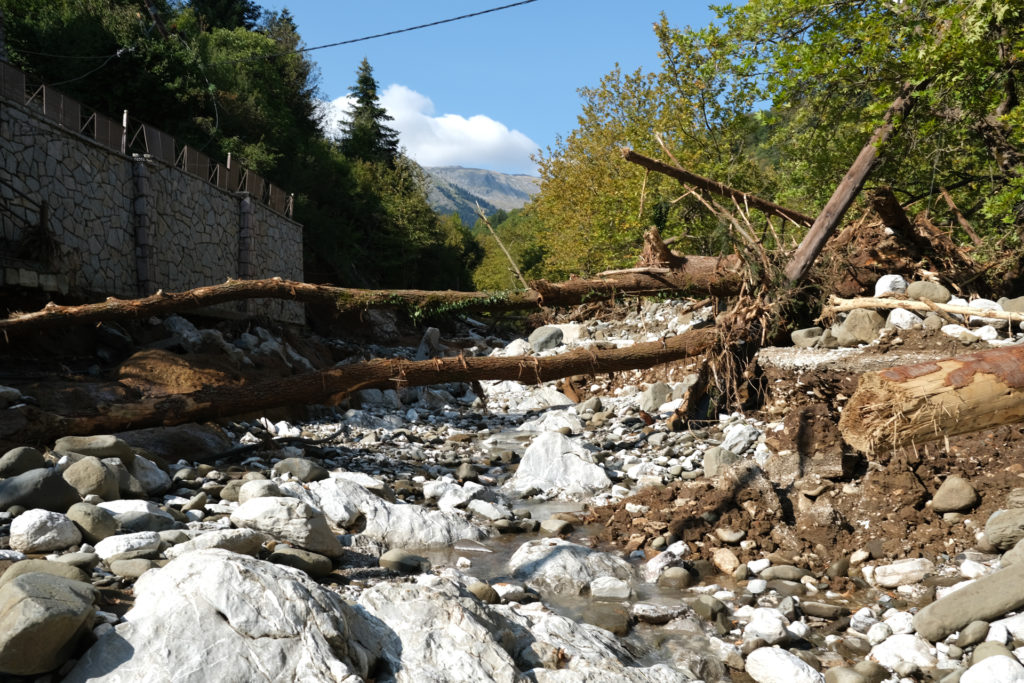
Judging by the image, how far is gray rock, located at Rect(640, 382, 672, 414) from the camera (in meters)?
11.0

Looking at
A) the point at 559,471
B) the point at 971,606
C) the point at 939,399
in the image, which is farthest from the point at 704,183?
the point at 971,606

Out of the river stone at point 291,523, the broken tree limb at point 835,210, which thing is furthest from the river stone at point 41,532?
the broken tree limb at point 835,210

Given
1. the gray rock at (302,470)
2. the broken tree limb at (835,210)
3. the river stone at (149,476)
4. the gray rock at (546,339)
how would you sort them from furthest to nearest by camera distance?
the gray rock at (546,339), the broken tree limb at (835,210), the gray rock at (302,470), the river stone at (149,476)

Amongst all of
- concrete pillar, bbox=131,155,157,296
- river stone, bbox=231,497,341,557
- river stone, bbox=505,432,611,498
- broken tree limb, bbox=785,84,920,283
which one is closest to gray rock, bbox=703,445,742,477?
river stone, bbox=505,432,611,498

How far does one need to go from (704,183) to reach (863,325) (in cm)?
273

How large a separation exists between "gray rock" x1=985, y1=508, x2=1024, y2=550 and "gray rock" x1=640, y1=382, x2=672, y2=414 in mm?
6087

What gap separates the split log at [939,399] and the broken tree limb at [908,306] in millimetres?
2948

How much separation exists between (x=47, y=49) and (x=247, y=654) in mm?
22576

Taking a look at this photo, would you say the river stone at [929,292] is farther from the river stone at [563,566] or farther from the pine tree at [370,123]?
the pine tree at [370,123]

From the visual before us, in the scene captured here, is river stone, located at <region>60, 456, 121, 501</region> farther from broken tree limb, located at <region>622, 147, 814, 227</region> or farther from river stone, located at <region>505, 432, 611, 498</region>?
broken tree limb, located at <region>622, 147, 814, 227</region>

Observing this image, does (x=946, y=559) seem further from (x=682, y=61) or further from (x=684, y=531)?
(x=682, y=61)

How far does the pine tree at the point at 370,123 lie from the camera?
134ft

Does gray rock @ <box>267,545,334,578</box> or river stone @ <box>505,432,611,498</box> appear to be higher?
gray rock @ <box>267,545,334,578</box>

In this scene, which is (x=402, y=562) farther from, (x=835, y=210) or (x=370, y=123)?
(x=370, y=123)
